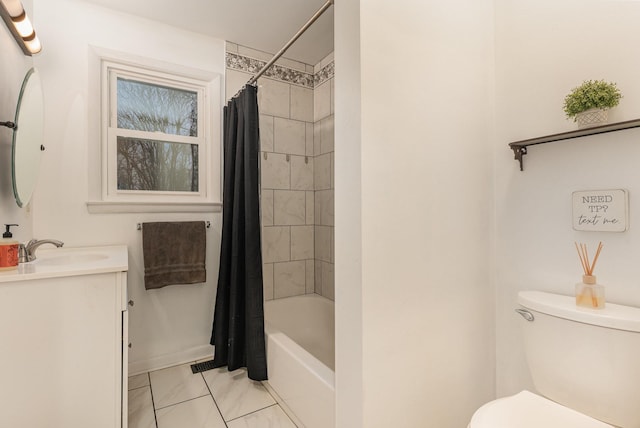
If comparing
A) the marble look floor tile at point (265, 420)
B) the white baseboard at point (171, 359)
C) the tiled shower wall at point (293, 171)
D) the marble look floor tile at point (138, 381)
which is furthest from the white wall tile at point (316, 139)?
the marble look floor tile at point (138, 381)

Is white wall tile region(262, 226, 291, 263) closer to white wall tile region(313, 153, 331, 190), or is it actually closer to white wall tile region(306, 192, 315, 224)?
white wall tile region(306, 192, 315, 224)

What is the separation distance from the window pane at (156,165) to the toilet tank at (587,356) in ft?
7.41

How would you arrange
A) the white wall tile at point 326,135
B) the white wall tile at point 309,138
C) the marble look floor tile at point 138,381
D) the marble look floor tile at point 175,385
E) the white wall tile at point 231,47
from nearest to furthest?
1. the marble look floor tile at point 175,385
2. the marble look floor tile at point 138,381
3. the white wall tile at point 231,47
4. the white wall tile at point 326,135
5. the white wall tile at point 309,138

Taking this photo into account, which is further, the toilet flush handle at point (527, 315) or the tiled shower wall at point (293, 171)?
the tiled shower wall at point (293, 171)

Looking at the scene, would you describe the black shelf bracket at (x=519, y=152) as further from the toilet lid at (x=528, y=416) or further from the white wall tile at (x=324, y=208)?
the white wall tile at (x=324, y=208)

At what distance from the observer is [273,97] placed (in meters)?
2.54

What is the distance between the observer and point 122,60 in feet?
6.71

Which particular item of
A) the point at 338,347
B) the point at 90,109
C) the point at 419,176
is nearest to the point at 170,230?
the point at 90,109

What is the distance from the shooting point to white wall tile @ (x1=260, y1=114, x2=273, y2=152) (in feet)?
8.18

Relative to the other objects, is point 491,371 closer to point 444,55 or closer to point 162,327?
point 444,55

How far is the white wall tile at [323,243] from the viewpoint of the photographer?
253 cm

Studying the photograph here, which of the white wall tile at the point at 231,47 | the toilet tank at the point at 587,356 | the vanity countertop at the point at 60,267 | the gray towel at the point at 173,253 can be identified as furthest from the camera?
the white wall tile at the point at 231,47

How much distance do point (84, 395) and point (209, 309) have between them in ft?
3.72

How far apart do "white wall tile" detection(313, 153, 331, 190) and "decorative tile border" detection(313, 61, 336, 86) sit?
2.17ft
